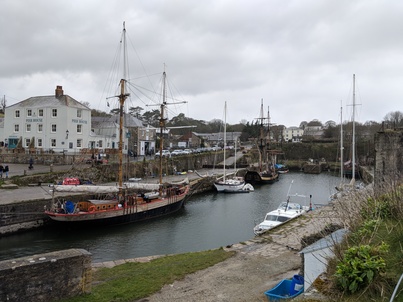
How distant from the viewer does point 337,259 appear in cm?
599

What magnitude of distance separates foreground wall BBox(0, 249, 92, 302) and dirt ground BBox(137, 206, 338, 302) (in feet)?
5.31

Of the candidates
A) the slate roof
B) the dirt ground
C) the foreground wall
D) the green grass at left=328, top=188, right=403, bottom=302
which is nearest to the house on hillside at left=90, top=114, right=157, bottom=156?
the slate roof

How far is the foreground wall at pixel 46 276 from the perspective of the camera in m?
6.80

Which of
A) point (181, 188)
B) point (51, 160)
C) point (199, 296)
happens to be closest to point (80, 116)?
point (51, 160)

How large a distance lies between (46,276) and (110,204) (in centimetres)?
1660

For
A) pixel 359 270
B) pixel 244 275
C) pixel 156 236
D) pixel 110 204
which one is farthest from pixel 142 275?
pixel 110 204

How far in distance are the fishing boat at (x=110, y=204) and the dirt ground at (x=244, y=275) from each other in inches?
505

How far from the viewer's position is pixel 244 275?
9.56 meters

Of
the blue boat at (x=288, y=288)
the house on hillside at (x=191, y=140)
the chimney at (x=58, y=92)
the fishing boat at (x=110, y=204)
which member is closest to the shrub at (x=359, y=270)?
the blue boat at (x=288, y=288)

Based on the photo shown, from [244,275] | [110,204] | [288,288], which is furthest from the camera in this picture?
[110,204]

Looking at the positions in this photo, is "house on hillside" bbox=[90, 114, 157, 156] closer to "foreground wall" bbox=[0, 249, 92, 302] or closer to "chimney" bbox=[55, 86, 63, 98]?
"chimney" bbox=[55, 86, 63, 98]

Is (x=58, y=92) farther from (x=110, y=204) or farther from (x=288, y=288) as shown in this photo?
(x=288, y=288)

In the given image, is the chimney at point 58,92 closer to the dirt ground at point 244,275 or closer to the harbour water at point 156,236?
the harbour water at point 156,236

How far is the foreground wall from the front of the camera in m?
6.80
